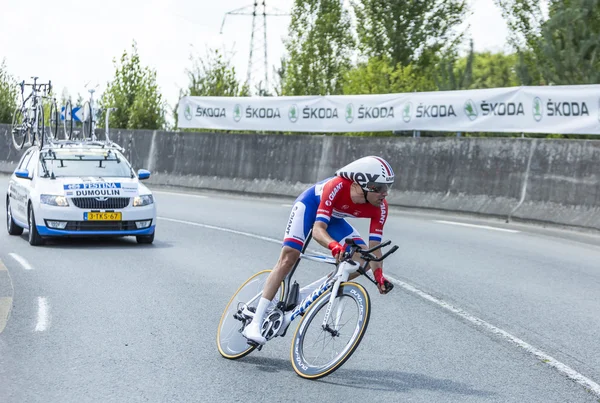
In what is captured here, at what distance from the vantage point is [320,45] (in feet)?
155

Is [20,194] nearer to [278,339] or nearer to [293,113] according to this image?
[278,339]

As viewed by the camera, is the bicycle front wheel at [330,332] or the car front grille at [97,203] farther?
the car front grille at [97,203]

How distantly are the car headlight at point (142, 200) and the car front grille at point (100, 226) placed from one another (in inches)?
11.1

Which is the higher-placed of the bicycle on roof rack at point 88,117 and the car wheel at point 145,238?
the bicycle on roof rack at point 88,117

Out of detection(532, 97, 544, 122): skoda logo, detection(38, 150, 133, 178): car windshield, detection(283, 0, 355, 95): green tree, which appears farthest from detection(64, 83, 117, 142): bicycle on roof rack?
detection(283, 0, 355, 95): green tree

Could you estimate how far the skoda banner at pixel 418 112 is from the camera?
1891 cm

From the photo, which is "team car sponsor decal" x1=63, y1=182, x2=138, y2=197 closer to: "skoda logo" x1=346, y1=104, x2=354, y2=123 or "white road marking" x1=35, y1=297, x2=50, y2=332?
"white road marking" x1=35, y1=297, x2=50, y2=332

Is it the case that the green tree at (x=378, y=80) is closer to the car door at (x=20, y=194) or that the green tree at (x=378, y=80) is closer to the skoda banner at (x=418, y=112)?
the skoda banner at (x=418, y=112)

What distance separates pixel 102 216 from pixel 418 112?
9.51m

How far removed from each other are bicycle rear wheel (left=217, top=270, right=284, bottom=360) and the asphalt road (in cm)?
11

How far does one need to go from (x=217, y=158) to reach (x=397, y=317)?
18.4 metres

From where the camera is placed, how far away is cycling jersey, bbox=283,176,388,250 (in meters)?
6.72

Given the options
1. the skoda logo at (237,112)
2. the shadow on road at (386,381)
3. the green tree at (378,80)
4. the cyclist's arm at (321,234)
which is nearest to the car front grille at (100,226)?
the shadow on road at (386,381)

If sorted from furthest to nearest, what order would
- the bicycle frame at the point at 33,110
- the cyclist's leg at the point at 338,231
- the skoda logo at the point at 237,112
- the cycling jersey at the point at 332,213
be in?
1. the skoda logo at the point at 237,112
2. the bicycle frame at the point at 33,110
3. the cyclist's leg at the point at 338,231
4. the cycling jersey at the point at 332,213
